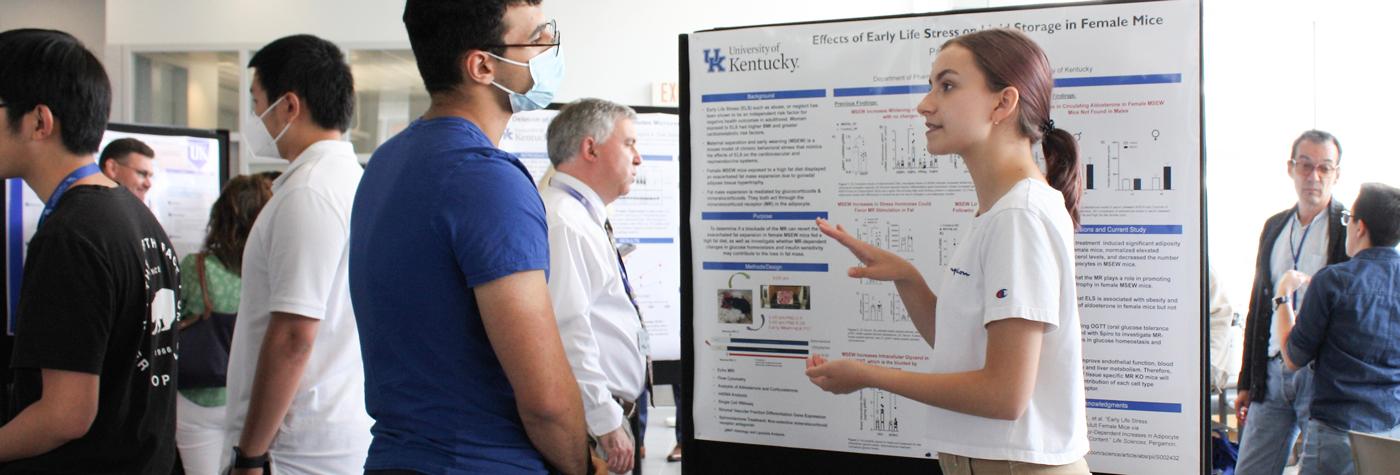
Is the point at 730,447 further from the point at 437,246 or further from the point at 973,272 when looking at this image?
the point at 437,246

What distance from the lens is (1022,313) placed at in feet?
4.63

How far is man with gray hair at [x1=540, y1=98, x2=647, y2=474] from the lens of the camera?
2.21 meters

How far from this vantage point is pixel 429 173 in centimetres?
132

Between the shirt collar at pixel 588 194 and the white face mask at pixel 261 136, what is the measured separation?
725 millimetres

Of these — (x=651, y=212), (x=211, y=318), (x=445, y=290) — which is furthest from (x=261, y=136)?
(x=651, y=212)

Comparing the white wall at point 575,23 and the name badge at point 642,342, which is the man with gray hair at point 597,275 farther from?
the white wall at point 575,23

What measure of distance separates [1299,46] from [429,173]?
16.2ft

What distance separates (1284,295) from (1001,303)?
9.77 feet

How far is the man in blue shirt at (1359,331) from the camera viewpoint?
333 cm

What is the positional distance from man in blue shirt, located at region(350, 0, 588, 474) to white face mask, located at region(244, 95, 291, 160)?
0.88 meters

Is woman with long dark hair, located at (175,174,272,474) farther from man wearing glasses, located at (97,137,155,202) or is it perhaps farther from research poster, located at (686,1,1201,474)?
research poster, located at (686,1,1201,474)

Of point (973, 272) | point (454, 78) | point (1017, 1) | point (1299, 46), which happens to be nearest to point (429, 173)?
point (454, 78)

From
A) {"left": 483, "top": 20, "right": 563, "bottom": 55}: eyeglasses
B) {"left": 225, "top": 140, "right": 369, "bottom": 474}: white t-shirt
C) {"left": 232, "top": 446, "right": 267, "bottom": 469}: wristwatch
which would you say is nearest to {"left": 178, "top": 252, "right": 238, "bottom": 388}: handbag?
{"left": 225, "top": 140, "right": 369, "bottom": 474}: white t-shirt

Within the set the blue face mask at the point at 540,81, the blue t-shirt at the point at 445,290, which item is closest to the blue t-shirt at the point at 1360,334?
the blue face mask at the point at 540,81
